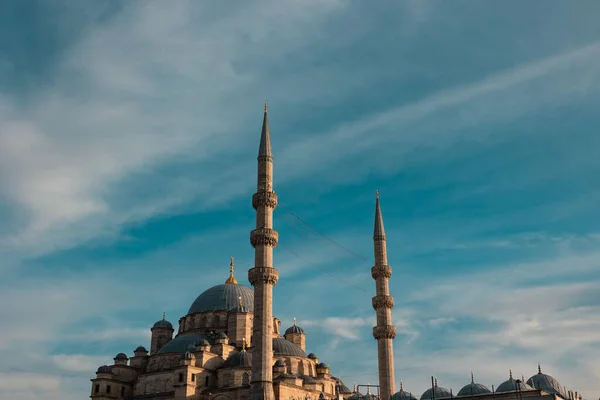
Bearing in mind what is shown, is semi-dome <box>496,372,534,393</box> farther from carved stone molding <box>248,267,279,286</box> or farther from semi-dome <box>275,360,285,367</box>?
carved stone molding <box>248,267,279,286</box>

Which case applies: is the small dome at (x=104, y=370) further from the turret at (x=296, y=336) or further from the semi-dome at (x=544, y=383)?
the semi-dome at (x=544, y=383)

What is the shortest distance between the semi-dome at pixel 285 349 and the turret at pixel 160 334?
12181 mm

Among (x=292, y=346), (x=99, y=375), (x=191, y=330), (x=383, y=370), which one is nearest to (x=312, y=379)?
(x=292, y=346)

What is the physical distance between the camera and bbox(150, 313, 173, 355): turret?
5716cm

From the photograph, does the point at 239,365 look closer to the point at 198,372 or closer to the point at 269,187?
the point at 198,372

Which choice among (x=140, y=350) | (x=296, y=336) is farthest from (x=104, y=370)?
(x=296, y=336)

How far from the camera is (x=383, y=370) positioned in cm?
4375

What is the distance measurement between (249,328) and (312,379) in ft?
23.2

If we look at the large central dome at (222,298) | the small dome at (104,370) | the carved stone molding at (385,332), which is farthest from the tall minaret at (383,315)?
the small dome at (104,370)

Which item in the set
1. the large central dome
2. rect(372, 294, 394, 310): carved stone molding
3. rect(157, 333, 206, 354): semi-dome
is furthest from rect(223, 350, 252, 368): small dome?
rect(372, 294, 394, 310): carved stone molding

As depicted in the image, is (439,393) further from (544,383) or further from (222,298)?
→ (222,298)

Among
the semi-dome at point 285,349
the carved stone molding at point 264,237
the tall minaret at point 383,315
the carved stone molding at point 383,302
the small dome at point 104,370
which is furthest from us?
the small dome at point 104,370

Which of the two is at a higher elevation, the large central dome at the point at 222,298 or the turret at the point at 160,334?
the large central dome at the point at 222,298

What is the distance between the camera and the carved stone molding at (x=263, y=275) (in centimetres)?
3759
